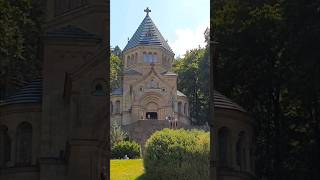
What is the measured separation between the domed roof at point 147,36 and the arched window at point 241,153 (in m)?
1.75

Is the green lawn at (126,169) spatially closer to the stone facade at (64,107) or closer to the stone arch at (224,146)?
the stone facade at (64,107)

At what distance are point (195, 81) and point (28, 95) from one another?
1.55 metres

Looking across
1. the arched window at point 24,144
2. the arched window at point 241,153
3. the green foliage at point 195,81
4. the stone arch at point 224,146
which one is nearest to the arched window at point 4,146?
the arched window at point 24,144

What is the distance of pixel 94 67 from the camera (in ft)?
15.4

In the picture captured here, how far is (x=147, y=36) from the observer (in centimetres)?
446

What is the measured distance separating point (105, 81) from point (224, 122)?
1.68 metres

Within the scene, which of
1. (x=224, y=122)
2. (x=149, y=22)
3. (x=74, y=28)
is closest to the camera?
(x=149, y=22)

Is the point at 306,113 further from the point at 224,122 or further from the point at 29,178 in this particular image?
the point at 29,178

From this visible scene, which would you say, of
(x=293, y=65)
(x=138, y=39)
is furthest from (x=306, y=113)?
(x=138, y=39)

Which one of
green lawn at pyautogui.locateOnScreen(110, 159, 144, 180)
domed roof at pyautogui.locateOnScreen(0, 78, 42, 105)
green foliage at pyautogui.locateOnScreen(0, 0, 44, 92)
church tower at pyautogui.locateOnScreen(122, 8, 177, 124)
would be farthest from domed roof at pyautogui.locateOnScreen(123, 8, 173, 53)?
green foliage at pyautogui.locateOnScreen(0, 0, 44, 92)

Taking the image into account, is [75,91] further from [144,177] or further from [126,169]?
[144,177]

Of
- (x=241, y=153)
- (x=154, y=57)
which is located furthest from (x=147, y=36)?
(x=241, y=153)

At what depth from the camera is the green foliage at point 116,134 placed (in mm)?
4451

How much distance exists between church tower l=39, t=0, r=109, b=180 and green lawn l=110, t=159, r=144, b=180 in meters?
0.07
